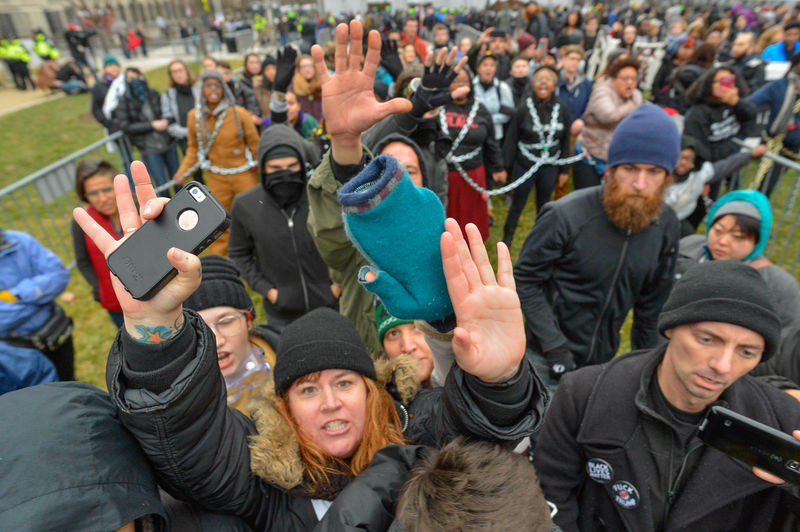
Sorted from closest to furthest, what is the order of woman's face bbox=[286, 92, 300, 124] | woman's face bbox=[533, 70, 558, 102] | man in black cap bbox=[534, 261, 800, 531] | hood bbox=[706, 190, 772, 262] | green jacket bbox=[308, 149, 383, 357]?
1. man in black cap bbox=[534, 261, 800, 531]
2. green jacket bbox=[308, 149, 383, 357]
3. hood bbox=[706, 190, 772, 262]
4. woman's face bbox=[286, 92, 300, 124]
5. woman's face bbox=[533, 70, 558, 102]

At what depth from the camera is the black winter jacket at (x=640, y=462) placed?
1629 mm

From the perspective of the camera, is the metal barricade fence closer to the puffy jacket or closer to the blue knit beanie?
the blue knit beanie

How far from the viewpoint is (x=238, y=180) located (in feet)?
17.9

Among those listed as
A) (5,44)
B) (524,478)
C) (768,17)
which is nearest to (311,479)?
(524,478)

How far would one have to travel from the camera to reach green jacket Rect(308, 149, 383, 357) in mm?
2065

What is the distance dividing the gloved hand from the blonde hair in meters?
2.45

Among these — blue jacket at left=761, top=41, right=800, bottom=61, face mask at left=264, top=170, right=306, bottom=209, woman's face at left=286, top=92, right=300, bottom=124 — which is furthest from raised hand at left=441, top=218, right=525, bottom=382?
blue jacket at left=761, top=41, right=800, bottom=61

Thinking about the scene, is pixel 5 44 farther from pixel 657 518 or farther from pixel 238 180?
pixel 657 518

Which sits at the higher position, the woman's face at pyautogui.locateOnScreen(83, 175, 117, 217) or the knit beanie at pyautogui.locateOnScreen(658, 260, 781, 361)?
the knit beanie at pyautogui.locateOnScreen(658, 260, 781, 361)

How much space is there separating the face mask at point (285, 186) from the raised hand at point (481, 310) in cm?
229

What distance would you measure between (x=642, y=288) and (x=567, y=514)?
4.74 feet

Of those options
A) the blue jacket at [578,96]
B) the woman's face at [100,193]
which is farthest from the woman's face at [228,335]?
the blue jacket at [578,96]

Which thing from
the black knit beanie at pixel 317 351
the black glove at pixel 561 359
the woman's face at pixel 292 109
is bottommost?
the black glove at pixel 561 359

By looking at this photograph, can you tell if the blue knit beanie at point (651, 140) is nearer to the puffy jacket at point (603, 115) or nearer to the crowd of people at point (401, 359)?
the crowd of people at point (401, 359)
